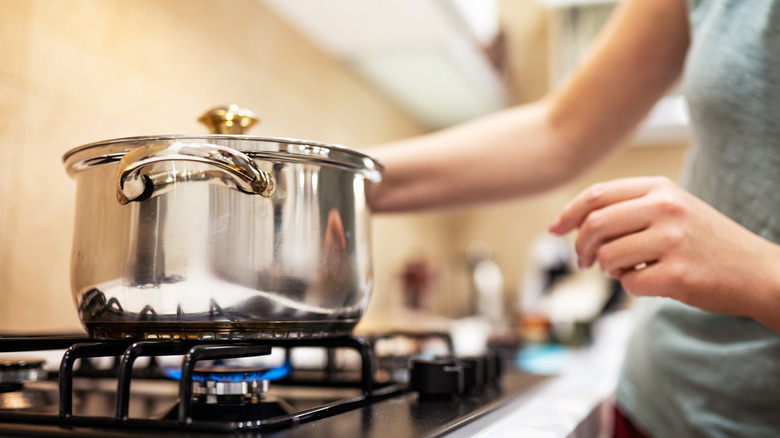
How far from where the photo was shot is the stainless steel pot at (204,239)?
0.39 metres

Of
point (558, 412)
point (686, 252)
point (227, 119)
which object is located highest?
point (227, 119)

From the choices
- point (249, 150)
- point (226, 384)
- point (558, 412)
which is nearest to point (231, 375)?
point (226, 384)

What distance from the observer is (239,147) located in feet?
1.33

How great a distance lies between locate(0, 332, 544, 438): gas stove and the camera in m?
0.35

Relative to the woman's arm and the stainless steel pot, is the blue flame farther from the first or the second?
the woman's arm

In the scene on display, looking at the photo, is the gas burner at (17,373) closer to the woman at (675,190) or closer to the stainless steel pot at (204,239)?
the stainless steel pot at (204,239)

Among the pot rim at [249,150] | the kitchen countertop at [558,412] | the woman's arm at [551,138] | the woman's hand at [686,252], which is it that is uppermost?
the woman's arm at [551,138]

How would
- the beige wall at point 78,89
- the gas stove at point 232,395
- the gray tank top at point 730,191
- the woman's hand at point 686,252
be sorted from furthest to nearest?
the beige wall at point 78,89 → the gray tank top at point 730,191 → the woman's hand at point 686,252 → the gas stove at point 232,395

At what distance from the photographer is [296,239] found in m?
0.42

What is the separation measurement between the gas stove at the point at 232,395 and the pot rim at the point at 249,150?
4.6 inches

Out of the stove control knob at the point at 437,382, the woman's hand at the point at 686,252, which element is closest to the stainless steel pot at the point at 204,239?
the stove control knob at the point at 437,382

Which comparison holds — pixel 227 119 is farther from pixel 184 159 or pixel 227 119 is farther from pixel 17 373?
pixel 17 373

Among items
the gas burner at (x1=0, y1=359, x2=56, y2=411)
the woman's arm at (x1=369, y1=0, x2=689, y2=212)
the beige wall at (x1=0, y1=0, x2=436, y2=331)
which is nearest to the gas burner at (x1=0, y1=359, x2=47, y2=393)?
the gas burner at (x1=0, y1=359, x2=56, y2=411)

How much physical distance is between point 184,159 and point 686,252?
1.09 feet
